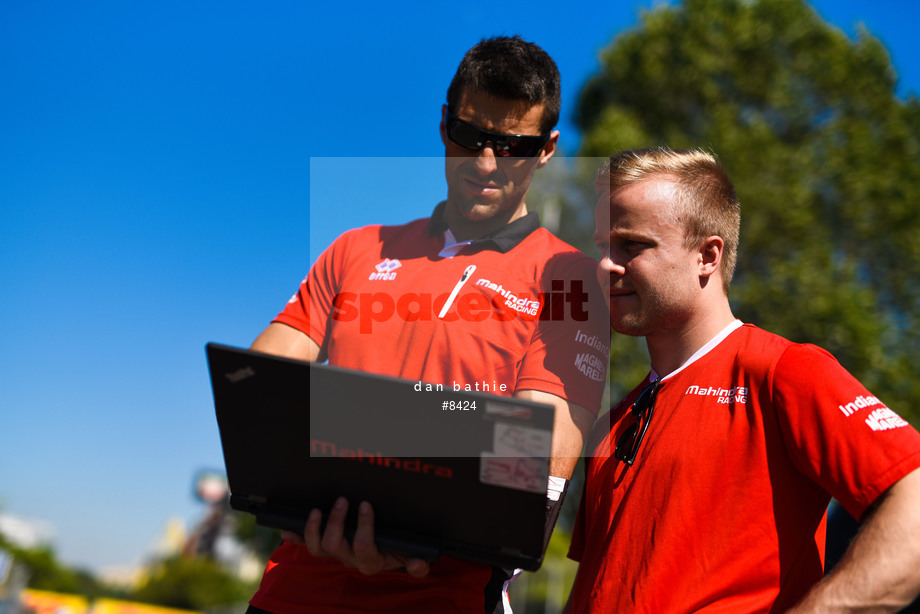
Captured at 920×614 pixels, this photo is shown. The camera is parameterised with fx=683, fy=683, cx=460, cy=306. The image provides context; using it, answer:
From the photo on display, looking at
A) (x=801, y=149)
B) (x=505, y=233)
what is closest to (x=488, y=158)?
(x=505, y=233)

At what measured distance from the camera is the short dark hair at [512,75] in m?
2.47

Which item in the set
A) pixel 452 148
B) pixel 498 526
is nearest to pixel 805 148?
pixel 452 148

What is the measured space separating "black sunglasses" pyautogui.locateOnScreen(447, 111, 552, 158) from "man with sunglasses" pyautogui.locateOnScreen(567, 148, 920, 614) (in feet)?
1.05

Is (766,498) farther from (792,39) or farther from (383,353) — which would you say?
(792,39)

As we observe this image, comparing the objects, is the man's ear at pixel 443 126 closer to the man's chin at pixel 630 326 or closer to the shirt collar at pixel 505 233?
the shirt collar at pixel 505 233

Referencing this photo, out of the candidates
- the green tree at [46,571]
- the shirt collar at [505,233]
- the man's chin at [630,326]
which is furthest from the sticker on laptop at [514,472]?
the green tree at [46,571]

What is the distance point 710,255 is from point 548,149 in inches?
28.5

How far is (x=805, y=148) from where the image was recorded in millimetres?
12523

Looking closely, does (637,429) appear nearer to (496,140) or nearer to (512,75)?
(496,140)

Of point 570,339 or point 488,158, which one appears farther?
point 488,158

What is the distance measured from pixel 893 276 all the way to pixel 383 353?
13.1m

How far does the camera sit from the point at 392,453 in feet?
5.72

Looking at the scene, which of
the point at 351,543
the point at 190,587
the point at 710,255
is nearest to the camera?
the point at 351,543

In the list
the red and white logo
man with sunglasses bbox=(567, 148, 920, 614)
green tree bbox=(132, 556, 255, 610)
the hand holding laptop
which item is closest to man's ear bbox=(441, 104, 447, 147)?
the red and white logo
